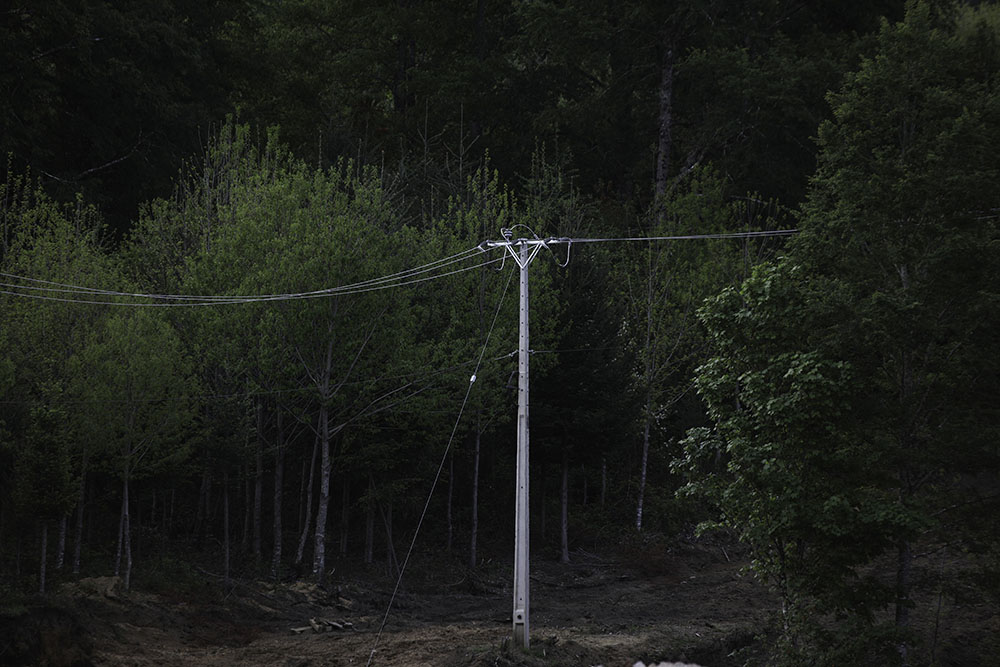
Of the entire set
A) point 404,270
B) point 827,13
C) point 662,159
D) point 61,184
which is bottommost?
point 404,270

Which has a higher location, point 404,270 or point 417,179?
point 417,179

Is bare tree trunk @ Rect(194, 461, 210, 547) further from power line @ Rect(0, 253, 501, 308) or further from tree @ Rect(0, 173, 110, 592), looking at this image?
power line @ Rect(0, 253, 501, 308)

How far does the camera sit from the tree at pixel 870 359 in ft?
52.9

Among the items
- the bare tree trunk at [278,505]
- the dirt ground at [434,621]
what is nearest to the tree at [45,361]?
the dirt ground at [434,621]

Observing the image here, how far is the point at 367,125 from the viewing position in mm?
41469

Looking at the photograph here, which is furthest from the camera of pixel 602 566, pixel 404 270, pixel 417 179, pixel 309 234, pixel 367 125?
pixel 367 125

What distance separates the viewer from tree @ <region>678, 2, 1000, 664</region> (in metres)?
16.1

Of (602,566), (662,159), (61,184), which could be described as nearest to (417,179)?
(662,159)

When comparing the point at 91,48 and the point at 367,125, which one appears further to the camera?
the point at 367,125

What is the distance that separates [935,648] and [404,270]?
1648cm

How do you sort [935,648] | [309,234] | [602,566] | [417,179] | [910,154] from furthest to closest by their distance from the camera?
1. [417,179]
2. [602,566]
3. [309,234]
4. [935,648]
5. [910,154]

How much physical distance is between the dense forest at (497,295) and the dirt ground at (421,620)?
1.66 m

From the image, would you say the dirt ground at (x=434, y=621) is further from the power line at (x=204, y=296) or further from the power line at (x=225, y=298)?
the power line at (x=204, y=296)

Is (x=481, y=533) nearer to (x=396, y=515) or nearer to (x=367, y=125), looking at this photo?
(x=396, y=515)
